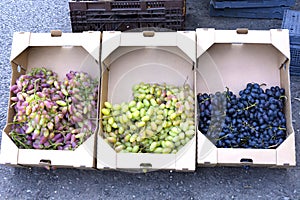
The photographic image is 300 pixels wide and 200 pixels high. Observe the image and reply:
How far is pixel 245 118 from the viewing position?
226 centimetres

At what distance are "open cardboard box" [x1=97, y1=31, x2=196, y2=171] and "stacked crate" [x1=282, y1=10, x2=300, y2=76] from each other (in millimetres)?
582

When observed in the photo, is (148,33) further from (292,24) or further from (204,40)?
(292,24)

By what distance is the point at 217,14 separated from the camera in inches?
113

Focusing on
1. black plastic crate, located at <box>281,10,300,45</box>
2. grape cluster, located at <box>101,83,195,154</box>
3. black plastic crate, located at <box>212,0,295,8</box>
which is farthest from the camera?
black plastic crate, located at <box>212,0,295,8</box>

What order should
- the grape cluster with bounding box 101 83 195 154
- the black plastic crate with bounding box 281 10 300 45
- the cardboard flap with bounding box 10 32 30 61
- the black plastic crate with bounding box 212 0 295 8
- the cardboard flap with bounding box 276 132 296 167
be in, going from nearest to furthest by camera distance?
1. the cardboard flap with bounding box 276 132 296 167
2. the grape cluster with bounding box 101 83 195 154
3. the cardboard flap with bounding box 10 32 30 61
4. the black plastic crate with bounding box 281 10 300 45
5. the black plastic crate with bounding box 212 0 295 8

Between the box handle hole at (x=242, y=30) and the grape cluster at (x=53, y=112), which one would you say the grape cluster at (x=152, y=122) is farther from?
the box handle hole at (x=242, y=30)

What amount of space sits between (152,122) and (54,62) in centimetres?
71

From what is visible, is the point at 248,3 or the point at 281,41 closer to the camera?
the point at 281,41

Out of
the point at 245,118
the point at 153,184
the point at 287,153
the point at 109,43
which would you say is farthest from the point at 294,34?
the point at 153,184

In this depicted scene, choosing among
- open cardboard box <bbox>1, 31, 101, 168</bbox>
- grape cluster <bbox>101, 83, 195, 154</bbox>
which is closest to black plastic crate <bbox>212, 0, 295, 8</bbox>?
grape cluster <bbox>101, 83, 195, 154</bbox>

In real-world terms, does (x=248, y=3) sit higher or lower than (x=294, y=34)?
higher

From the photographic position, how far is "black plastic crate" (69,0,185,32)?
93.9 inches

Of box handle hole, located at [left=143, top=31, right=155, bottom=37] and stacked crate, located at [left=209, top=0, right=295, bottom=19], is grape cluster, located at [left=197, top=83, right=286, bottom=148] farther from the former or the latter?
stacked crate, located at [left=209, top=0, right=295, bottom=19]

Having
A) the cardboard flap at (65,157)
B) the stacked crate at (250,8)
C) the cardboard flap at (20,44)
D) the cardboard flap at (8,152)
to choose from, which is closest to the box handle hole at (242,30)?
the stacked crate at (250,8)
